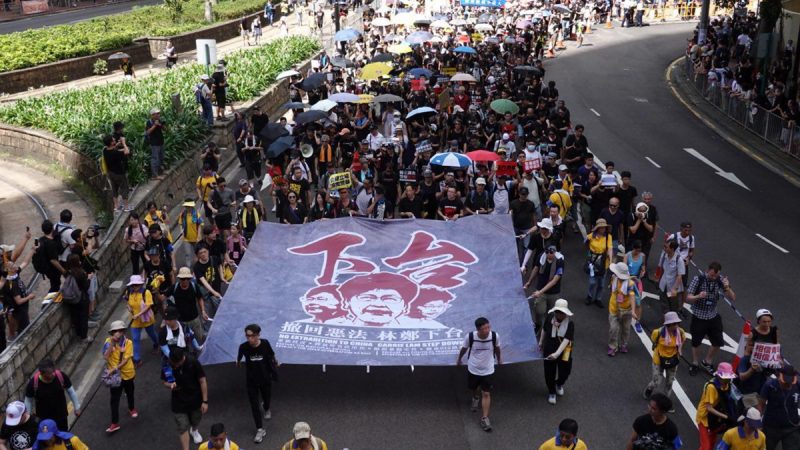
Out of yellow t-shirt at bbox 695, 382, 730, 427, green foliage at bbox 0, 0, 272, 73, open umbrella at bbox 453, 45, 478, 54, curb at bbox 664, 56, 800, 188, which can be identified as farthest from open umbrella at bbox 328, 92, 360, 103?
green foliage at bbox 0, 0, 272, 73

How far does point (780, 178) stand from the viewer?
965 inches

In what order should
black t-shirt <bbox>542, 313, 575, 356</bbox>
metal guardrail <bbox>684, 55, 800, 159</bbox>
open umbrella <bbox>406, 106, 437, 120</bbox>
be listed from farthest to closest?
metal guardrail <bbox>684, 55, 800, 159</bbox>
open umbrella <bbox>406, 106, 437, 120</bbox>
black t-shirt <bbox>542, 313, 575, 356</bbox>

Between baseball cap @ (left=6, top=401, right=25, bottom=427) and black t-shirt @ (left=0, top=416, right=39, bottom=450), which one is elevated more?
baseball cap @ (left=6, top=401, right=25, bottom=427)

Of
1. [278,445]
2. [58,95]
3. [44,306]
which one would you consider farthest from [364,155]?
[58,95]

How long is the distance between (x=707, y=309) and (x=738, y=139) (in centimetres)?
1746

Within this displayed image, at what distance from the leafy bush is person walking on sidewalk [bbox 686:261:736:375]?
12992mm

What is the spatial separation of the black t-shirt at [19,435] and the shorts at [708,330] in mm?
8950

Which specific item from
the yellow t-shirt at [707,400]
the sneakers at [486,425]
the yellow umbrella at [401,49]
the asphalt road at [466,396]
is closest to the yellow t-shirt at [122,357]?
the asphalt road at [466,396]

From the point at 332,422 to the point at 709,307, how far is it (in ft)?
18.5

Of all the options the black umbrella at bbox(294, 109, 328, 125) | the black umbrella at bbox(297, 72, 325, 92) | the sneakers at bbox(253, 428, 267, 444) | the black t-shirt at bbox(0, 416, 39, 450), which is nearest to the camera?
the black t-shirt at bbox(0, 416, 39, 450)

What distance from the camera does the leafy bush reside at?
23188mm

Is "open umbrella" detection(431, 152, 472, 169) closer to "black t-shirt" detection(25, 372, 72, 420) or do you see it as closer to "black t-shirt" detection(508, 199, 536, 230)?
"black t-shirt" detection(508, 199, 536, 230)

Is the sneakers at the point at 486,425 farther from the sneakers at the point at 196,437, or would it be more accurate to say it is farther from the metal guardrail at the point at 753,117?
the metal guardrail at the point at 753,117

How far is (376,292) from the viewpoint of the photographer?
1420 centimetres
